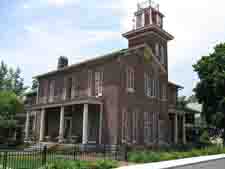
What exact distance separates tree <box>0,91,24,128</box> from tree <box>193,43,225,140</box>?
20.9 metres

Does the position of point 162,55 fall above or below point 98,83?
above

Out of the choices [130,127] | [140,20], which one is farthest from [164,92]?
[140,20]

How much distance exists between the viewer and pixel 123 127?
20047 millimetres

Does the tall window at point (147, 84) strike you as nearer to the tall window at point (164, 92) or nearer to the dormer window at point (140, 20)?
the tall window at point (164, 92)

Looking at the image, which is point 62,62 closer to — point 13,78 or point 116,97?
point 116,97

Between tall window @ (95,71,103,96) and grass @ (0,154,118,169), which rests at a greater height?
tall window @ (95,71,103,96)

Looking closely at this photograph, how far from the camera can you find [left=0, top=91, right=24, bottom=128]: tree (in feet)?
81.6

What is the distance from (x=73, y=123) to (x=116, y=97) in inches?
209

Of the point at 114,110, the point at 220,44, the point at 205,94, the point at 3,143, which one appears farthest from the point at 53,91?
the point at 220,44

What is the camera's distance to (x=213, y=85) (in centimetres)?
2848

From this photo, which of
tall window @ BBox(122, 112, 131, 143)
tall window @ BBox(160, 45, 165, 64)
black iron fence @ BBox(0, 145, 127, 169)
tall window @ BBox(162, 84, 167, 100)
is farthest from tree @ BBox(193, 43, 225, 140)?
black iron fence @ BBox(0, 145, 127, 169)

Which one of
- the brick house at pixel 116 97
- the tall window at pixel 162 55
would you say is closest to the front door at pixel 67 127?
the brick house at pixel 116 97

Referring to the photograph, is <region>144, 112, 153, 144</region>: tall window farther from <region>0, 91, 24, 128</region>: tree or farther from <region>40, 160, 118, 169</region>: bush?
<region>0, 91, 24, 128</region>: tree

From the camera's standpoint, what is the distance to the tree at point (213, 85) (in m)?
27.7
